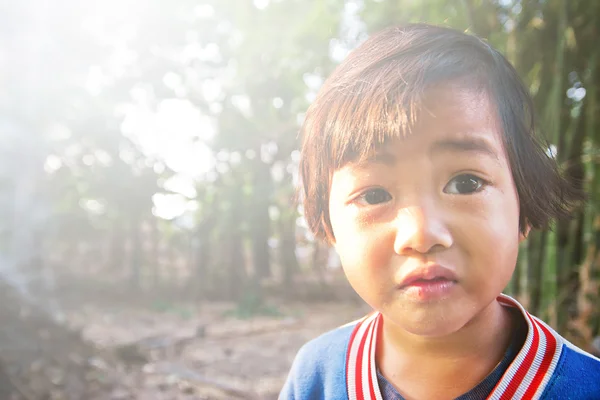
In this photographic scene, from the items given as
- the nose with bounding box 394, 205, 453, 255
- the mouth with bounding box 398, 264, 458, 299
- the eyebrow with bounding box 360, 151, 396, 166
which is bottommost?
the mouth with bounding box 398, 264, 458, 299

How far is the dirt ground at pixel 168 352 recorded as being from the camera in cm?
152

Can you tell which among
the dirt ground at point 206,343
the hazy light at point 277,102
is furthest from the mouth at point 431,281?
the hazy light at point 277,102

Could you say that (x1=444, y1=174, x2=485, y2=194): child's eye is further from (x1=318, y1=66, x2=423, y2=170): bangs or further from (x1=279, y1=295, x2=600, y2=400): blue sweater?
(x1=279, y1=295, x2=600, y2=400): blue sweater

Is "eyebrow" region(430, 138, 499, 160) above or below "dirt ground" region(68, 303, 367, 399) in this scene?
above

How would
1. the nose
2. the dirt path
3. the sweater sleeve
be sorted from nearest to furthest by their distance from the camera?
the nose
the sweater sleeve
the dirt path

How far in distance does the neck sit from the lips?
9 cm

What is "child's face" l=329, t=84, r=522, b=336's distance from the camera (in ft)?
1.41

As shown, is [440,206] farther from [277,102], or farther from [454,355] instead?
[277,102]

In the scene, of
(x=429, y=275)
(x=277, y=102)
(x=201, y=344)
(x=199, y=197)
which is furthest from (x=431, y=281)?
(x=199, y=197)

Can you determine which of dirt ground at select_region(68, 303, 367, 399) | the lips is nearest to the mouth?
the lips

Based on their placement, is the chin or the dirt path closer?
the chin

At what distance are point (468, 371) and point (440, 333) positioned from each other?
9cm

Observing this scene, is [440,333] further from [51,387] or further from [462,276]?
[51,387]

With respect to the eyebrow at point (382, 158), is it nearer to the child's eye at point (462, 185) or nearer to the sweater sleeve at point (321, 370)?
the child's eye at point (462, 185)
